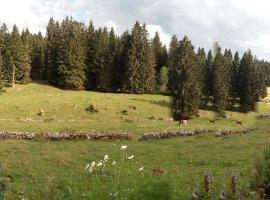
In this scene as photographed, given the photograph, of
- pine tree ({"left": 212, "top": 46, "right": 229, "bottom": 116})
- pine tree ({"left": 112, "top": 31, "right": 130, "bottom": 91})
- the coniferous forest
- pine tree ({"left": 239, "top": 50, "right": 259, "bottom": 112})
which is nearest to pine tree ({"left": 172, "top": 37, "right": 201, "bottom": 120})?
the coniferous forest

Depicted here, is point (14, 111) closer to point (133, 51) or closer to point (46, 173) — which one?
point (133, 51)

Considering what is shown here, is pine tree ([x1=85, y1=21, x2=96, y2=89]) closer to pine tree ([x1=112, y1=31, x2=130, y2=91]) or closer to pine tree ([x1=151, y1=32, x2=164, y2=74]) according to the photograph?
pine tree ([x1=112, y1=31, x2=130, y2=91])

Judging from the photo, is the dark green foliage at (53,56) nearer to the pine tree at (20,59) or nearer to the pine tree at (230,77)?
the pine tree at (20,59)

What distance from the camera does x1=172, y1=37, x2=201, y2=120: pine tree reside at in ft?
254

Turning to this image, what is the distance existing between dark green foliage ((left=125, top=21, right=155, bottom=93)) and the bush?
85.2m

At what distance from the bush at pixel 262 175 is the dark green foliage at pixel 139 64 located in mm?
85227

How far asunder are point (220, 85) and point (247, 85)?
13.7m

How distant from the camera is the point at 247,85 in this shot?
107938 millimetres

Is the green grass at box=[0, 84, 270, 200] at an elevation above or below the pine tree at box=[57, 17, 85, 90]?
below

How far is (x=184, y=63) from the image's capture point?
262ft

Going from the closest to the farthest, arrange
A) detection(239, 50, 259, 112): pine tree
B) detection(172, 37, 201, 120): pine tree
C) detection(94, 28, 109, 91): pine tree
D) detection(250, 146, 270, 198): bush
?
1. detection(250, 146, 270, 198): bush
2. detection(172, 37, 201, 120): pine tree
3. detection(94, 28, 109, 91): pine tree
4. detection(239, 50, 259, 112): pine tree

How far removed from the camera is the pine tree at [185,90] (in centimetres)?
7738

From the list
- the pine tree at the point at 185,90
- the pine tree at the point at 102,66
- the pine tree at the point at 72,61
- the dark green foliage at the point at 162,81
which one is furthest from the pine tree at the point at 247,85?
the pine tree at the point at 72,61

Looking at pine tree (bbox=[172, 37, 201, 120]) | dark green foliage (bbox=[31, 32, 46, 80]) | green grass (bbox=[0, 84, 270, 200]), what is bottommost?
green grass (bbox=[0, 84, 270, 200])
